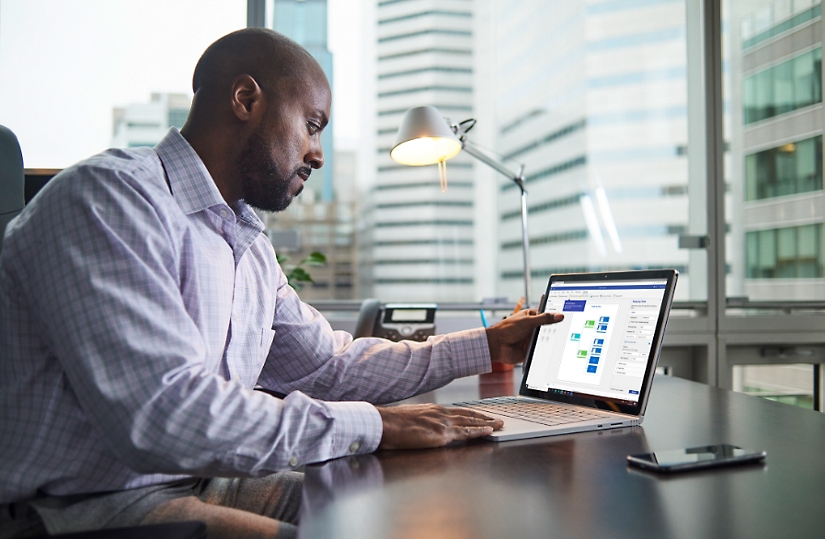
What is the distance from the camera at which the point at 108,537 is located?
0.63m

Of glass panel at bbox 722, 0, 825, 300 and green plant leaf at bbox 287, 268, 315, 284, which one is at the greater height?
glass panel at bbox 722, 0, 825, 300

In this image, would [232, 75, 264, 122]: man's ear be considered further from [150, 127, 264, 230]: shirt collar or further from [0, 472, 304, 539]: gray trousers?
[0, 472, 304, 539]: gray trousers

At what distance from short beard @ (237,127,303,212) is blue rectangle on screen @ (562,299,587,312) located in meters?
0.60

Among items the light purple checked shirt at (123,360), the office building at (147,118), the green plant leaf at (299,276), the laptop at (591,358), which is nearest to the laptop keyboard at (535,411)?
the laptop at (591,358)

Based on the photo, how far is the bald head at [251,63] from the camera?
3.85 feet

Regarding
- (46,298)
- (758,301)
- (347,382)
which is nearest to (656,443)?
(347,382)

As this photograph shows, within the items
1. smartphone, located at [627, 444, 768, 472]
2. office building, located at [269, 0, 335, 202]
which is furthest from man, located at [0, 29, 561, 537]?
office building, located at [269, 0, 335, 202]

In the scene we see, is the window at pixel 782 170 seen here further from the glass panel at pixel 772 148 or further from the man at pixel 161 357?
the man at pixel 161 357

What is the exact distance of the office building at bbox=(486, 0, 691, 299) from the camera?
9.62 feet

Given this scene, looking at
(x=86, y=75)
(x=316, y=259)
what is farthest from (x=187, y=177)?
(x=86, y=75)

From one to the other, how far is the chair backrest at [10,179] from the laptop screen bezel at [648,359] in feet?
3.53

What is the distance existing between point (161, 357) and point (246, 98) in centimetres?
55

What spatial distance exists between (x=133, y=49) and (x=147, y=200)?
6.91 ft

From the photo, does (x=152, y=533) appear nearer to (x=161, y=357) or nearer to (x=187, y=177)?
(x=161, y=357)
